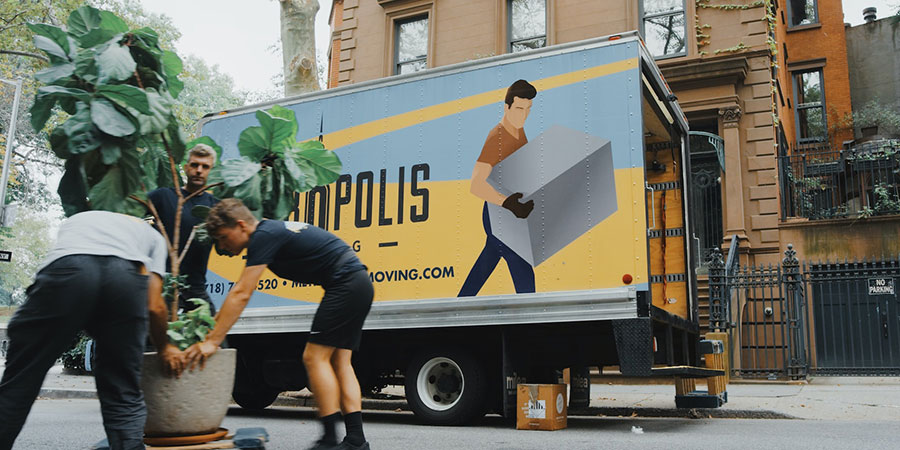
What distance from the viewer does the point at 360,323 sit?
16.2 ft

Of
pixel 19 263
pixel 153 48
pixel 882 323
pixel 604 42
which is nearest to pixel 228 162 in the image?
pixel 153 48

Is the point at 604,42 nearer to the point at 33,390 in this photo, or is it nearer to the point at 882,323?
the point at 33,390

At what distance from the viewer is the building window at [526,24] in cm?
1823

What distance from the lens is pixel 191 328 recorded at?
4426mm

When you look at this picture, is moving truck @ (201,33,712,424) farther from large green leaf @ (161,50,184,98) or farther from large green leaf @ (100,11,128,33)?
large green leaf @ (100,11,128,33)

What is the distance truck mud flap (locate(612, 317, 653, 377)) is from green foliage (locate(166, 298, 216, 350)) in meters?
3.65

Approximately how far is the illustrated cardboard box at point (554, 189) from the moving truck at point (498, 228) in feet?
0.04

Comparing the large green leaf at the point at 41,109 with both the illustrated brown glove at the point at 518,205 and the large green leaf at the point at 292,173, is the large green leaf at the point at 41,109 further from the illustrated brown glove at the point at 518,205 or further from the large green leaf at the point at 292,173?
the illustrated brown glove at the point at 518,205

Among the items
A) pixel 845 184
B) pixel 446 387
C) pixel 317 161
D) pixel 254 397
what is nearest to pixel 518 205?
pixel 446 387

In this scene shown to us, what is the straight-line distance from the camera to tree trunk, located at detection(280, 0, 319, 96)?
42.0 ft

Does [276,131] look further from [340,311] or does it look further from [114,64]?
[340,311]

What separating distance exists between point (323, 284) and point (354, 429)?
2.99 ft

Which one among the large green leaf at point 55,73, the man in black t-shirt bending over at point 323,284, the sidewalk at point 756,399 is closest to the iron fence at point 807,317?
the sidewalk at point 756,399

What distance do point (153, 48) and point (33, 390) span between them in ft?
6.90
